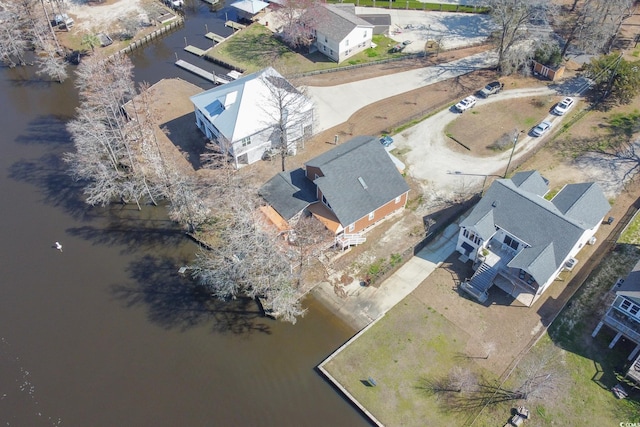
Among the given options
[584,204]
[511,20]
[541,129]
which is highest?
[511,20]

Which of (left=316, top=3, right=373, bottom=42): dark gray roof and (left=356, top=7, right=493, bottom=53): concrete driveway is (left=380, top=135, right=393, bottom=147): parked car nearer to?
(left=316, top=3, right=373, bottom=42): dark gray roof

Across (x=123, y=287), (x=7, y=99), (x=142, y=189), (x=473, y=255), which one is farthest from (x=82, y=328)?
(x=7, y=99)

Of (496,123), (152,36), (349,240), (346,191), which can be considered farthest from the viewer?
(152,36)

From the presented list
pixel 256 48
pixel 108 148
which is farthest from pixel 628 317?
pixel 256 48

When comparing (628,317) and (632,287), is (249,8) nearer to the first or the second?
(632,287)

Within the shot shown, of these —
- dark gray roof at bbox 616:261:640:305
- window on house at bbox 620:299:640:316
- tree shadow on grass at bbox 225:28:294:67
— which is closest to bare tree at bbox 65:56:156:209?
tree shadow on grass at bbox 225:28:294:67
